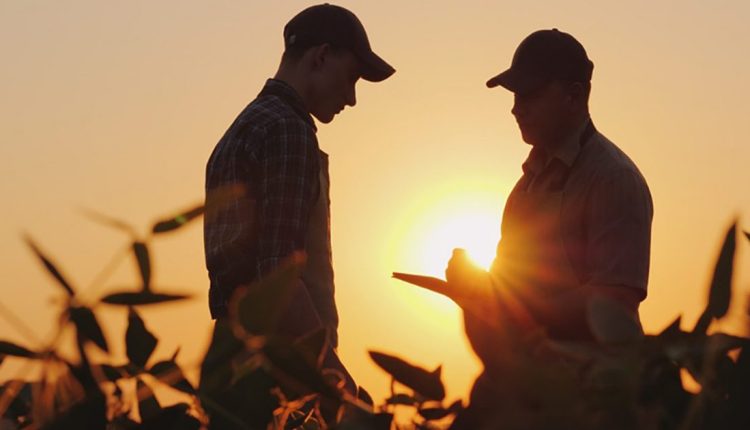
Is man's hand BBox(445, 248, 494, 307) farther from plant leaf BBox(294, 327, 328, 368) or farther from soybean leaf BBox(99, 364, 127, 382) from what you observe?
soybean leaf BBox(99, 364, 127, 382)

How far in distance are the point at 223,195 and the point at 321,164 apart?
158 inches

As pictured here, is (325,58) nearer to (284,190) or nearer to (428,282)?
(284,190)

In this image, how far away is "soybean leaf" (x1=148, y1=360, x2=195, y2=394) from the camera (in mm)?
812

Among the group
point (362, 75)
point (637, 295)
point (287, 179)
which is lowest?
point (637, 295)

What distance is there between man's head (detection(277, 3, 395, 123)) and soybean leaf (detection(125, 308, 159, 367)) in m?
3.93

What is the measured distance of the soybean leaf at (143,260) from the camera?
74 cm

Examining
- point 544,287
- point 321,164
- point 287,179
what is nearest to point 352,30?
point 321,164

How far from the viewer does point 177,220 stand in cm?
73

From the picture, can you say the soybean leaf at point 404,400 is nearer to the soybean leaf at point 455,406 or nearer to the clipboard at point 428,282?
the soybean leaf at point 455,406

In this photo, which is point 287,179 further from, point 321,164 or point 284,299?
point 284,299

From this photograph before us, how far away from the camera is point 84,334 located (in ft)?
2.36

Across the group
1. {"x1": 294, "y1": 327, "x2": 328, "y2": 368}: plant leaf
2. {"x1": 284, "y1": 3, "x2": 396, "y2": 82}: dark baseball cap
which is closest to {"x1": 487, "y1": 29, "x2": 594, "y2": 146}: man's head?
{"x1": 284, "y1": 3, "x2": 396, "y2": 82}: dark baseball cap

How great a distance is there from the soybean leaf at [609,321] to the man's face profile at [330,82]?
4157 mm

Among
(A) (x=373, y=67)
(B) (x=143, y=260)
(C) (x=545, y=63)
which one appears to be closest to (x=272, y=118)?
(A) (x=373, y=67)
